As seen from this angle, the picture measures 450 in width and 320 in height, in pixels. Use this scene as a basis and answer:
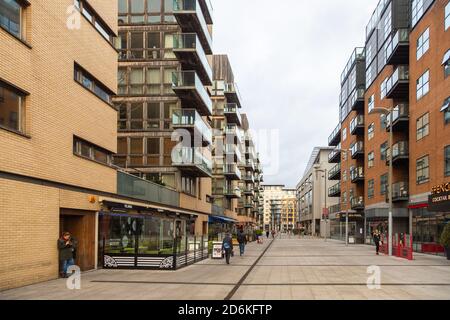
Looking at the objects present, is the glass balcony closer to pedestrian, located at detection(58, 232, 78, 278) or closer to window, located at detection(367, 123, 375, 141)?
window, located at detection(367, 123, 375, 141)

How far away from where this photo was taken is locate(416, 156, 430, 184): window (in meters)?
36.3

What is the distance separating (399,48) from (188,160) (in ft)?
61.2

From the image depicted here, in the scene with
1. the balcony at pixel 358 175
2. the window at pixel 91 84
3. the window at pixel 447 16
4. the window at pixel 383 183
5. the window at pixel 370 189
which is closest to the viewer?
the window at pixel 91 84

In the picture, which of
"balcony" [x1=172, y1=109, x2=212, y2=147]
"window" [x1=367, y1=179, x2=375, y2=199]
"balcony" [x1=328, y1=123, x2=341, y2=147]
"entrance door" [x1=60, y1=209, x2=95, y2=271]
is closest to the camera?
"entrance door" [x1=60, y1=209, x2=95, y2=271]

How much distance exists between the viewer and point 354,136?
213 feet

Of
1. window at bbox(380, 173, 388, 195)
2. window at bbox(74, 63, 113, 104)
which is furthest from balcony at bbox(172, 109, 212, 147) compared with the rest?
window at bbox(380, 173, 388, 195)

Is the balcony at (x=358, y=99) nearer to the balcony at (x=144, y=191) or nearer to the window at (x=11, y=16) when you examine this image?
the balcony at (x=144, y=191)

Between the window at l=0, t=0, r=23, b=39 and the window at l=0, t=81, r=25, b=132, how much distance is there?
A: 1597 mm

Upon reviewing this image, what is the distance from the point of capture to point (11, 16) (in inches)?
583

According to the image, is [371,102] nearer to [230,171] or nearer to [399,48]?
[399,48]

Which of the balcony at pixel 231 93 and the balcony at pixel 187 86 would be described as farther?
the balcony at pixel 231 93

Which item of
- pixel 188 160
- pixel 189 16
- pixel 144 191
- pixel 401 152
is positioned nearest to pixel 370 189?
pixel 401 152

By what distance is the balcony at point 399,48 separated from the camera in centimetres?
4053

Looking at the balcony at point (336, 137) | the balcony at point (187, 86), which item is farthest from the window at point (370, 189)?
the balcony at point (187, 86)
